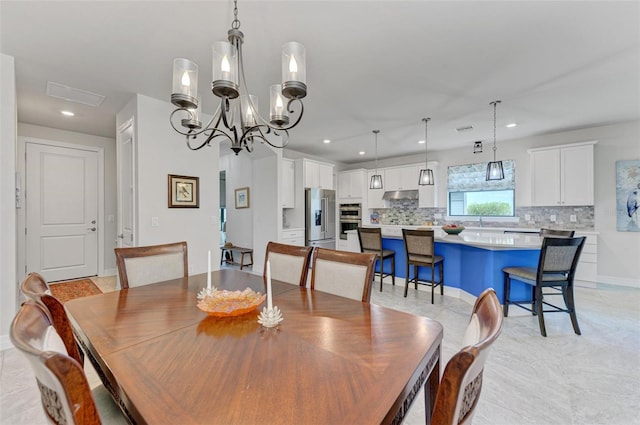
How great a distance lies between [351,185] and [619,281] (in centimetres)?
505

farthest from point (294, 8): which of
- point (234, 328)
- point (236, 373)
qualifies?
point (236, 373)

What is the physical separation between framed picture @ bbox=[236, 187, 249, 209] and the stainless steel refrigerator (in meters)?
1.27

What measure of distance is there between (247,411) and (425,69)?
3.00m

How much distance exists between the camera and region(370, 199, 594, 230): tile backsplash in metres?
4.69

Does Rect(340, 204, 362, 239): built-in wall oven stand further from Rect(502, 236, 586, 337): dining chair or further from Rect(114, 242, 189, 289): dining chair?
Rect(114, 242, 189, 289): dining chair


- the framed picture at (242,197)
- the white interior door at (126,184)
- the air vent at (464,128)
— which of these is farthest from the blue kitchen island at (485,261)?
the white interior door at (126,184)

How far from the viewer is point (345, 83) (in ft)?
9.70

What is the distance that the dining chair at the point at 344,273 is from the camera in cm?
161

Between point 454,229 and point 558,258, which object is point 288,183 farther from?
point 558,258

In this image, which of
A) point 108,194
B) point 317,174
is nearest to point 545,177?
point 317,174

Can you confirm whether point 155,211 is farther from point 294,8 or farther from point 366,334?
point 366,334

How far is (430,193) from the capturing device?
20.0ft

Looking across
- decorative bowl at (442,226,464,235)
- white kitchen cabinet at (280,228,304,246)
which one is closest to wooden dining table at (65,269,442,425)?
decorative bowl at (442,226,464,235)

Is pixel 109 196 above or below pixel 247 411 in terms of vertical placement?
above
